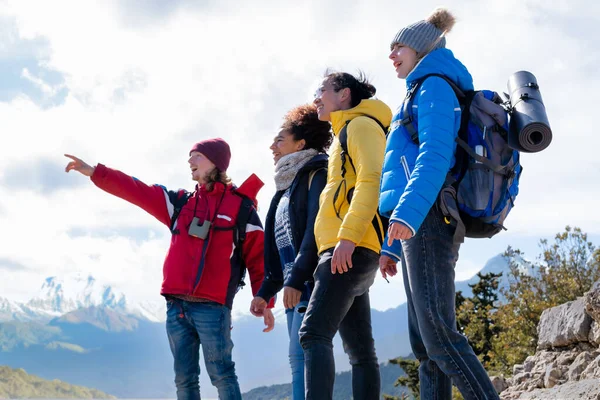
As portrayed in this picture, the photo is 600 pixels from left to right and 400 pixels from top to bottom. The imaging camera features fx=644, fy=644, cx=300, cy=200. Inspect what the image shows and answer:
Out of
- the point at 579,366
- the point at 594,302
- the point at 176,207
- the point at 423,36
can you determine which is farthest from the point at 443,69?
the point at 579,366

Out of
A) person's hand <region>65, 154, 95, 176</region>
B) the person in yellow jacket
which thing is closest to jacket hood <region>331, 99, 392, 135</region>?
the person in yellow jacket

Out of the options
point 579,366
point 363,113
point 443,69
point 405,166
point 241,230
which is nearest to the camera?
point 405,166

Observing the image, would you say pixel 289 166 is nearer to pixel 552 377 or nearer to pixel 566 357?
pixel 552 377

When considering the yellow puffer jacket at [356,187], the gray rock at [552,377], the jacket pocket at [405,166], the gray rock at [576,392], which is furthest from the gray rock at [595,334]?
the jacket pocket at [405,166]

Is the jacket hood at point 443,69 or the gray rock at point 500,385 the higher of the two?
the jacket hood at point 443,69

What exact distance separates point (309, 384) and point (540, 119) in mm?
1957

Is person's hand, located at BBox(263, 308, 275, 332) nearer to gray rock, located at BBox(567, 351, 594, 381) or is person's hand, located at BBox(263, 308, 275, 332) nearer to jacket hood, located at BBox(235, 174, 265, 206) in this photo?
jacket hood, located at BBox(235, 174, 265, 206)

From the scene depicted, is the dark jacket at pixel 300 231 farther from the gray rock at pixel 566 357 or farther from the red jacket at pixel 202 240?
the gray rock at pixel 566 357

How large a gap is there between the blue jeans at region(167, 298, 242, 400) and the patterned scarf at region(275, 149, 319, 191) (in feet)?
3.81

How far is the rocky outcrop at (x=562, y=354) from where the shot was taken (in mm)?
6500

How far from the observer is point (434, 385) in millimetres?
3553

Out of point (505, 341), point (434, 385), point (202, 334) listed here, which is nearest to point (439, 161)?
point (434, 385)

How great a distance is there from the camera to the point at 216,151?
5941 mm

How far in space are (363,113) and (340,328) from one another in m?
1.48
